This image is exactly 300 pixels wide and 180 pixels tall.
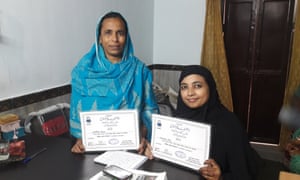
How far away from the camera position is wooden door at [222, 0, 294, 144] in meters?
3.12

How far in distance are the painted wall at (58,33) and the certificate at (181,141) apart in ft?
3.75

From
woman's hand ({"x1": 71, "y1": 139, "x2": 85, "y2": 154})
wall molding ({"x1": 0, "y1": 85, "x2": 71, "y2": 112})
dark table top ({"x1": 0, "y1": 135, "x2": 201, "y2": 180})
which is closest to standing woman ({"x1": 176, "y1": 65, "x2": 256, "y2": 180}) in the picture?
dark table top ({"x1": 0, "y1": 135, "x2": 201, "y2": 180})

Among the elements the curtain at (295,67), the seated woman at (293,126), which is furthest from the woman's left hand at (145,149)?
the curtain at (295,67)

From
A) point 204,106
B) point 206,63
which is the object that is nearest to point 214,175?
point 204,106

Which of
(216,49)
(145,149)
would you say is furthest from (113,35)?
(216,49)

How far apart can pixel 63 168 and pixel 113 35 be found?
77cm

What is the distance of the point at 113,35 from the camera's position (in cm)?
151

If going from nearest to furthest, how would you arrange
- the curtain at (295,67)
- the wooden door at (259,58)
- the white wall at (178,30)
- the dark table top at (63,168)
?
the dark table top at (63,168), the curtain at (295,67), the wooden door at (259,58), the white wall at (178,30)

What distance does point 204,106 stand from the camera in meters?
1.34

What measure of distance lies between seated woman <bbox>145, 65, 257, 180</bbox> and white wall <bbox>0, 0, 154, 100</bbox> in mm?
1136

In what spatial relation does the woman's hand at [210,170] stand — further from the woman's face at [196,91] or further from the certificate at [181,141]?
the woman's face at [196,91]

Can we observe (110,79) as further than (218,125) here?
Yes

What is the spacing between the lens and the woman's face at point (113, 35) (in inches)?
59.6

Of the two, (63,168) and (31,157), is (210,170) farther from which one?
(31,157)
